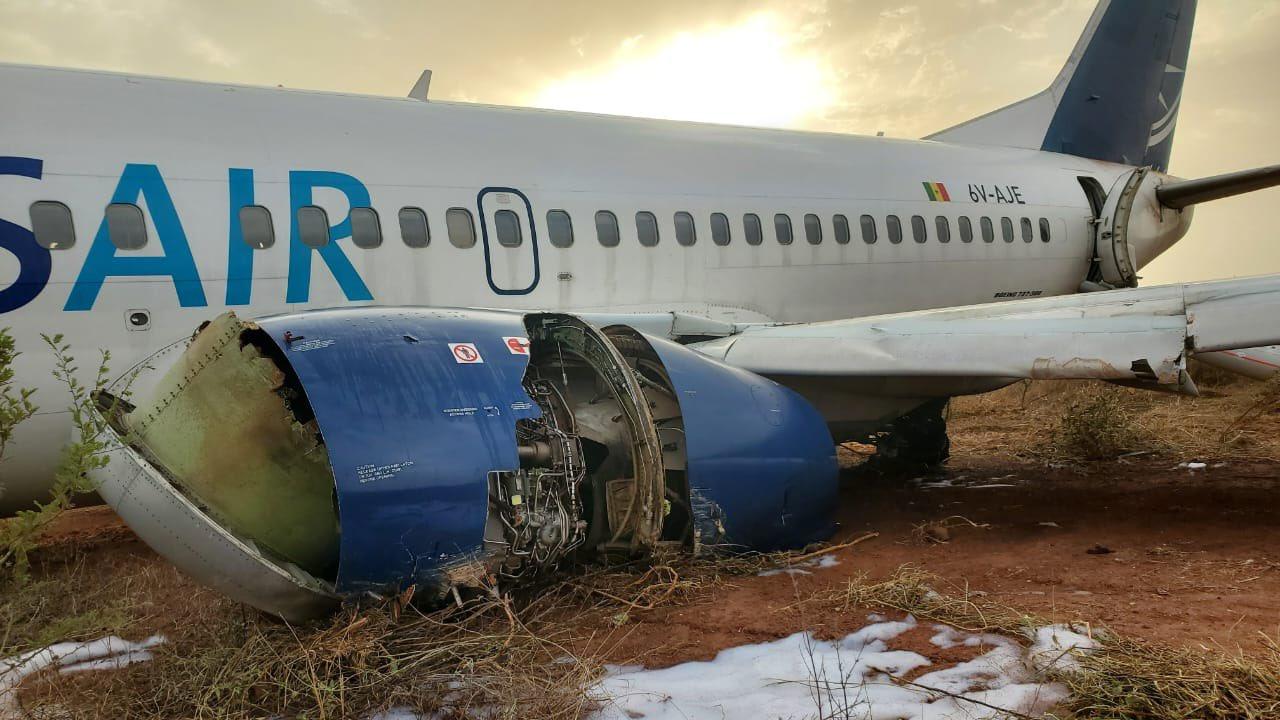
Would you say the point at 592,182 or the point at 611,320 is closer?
the point at 611,320

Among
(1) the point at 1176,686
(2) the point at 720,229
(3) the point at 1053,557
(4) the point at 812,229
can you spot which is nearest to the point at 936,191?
(4) the point at 812,229

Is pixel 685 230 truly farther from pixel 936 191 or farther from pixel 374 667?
pixel 374 667

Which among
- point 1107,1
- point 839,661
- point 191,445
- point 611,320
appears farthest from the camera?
point 1107,1

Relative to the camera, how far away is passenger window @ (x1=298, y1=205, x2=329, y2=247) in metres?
6.67

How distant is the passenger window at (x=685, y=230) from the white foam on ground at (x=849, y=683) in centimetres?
510

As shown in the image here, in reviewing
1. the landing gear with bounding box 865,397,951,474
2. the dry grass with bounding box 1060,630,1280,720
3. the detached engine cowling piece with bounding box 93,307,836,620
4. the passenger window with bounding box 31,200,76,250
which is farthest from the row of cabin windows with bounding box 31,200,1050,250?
the dry grass with bounding box 1060,630,1280,720

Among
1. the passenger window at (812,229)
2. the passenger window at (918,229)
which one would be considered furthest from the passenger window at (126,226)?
the passenger window at (918,229)

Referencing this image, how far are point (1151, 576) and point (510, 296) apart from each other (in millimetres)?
A: 4877

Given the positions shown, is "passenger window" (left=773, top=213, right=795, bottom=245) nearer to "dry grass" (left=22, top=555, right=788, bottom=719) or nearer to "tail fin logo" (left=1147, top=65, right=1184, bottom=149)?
"dry grass" (left=22, top=555, right=788, bottom=719)

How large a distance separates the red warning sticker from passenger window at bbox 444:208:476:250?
284cm

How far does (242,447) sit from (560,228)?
4.02 metres

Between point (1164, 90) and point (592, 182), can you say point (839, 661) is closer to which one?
point (592, 182)

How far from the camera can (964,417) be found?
1425 cm

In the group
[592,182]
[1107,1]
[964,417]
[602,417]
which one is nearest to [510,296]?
[592,182]
